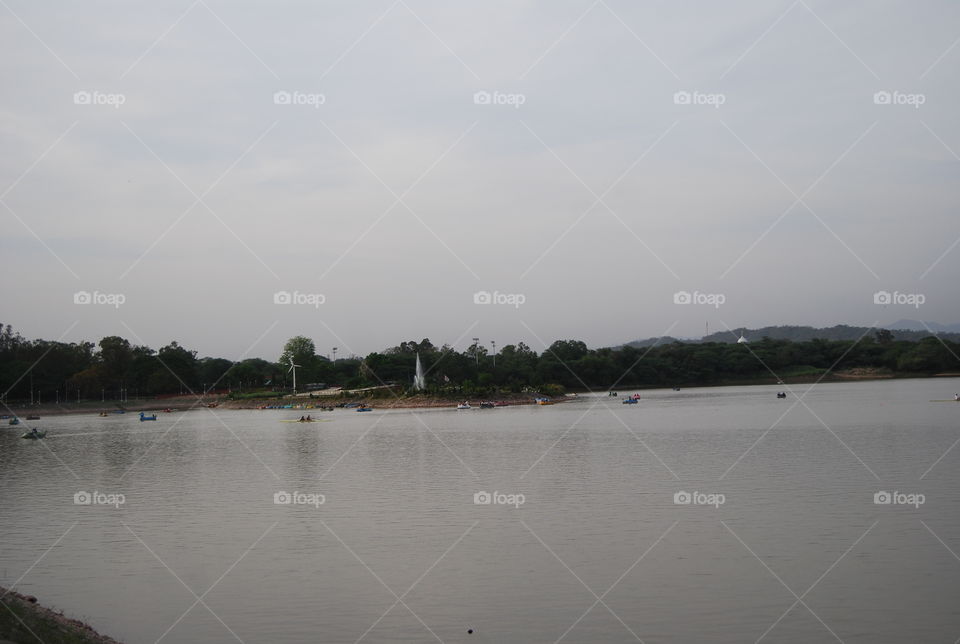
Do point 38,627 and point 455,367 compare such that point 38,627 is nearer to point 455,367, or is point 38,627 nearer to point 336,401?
point 336,401

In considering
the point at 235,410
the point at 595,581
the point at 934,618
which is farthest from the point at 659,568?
the point at 235,410

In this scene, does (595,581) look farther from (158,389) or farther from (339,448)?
(158,389)

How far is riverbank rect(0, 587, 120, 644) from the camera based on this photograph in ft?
38.3

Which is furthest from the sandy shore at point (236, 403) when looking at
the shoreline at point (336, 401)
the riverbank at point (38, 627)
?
the riverbank at point (38, 627)

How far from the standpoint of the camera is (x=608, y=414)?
77.3m

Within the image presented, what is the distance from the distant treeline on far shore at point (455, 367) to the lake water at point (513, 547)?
89.9 metres

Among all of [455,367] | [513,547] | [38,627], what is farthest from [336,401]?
[38,627]

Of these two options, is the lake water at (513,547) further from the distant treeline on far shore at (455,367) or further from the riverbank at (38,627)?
the distant treeline on far shore at (455,367)

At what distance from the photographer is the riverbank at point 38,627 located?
38.3 feet

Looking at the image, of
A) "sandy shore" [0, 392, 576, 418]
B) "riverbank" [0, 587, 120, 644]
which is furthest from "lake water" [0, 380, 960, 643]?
"sandy shore" [0, 392, 576, 418]

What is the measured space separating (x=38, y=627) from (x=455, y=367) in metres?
124

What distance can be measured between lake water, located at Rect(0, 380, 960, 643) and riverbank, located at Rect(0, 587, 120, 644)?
67cm

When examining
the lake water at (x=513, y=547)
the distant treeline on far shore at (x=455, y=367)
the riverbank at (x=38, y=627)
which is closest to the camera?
the riverbank at (x=38, y=627)

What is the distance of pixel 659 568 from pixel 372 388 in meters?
114
